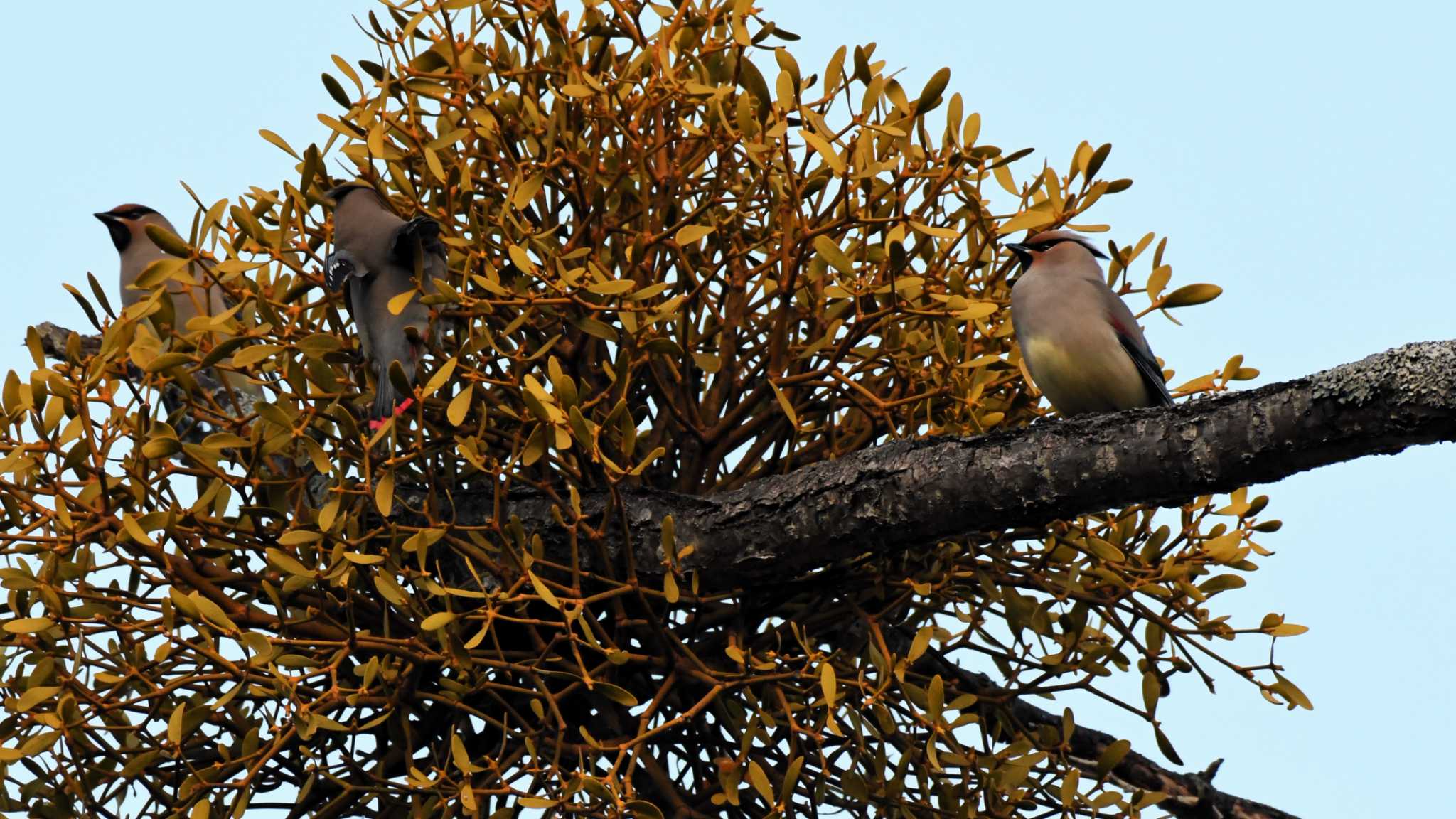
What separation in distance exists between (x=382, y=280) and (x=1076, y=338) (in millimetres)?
872

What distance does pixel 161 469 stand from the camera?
6.47ft

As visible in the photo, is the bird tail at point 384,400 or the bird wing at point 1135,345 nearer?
the bird tail at point 384,400

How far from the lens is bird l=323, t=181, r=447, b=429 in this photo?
1940 mm

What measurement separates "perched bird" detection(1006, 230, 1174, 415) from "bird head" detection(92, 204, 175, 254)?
1.53m

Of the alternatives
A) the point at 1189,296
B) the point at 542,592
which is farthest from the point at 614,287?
the point at 1189,296

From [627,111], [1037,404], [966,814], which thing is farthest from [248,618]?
[1037,404]

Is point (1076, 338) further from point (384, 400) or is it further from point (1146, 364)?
point (384, 400)

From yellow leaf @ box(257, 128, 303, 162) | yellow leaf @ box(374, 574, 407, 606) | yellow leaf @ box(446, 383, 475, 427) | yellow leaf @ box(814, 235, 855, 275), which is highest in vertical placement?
yellow leaf @ box(257, 128, 303, 162)

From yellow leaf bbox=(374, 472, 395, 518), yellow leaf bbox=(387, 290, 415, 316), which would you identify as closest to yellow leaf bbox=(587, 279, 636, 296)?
yellow leaf bbox=(387, 290, 415, 316)

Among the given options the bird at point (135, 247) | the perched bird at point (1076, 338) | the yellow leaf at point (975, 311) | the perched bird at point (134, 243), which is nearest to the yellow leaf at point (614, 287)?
the yellow leaf at point (975, 311)

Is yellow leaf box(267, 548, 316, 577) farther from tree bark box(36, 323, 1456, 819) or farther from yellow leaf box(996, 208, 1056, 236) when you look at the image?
yellow leaf box(996, 208, 1056, 236)

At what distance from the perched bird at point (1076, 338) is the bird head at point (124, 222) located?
153 cm

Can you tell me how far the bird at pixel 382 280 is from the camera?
6.37 ft

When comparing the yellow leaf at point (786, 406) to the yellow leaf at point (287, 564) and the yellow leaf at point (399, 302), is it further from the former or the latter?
the yellow leaf at point (287, 564)
